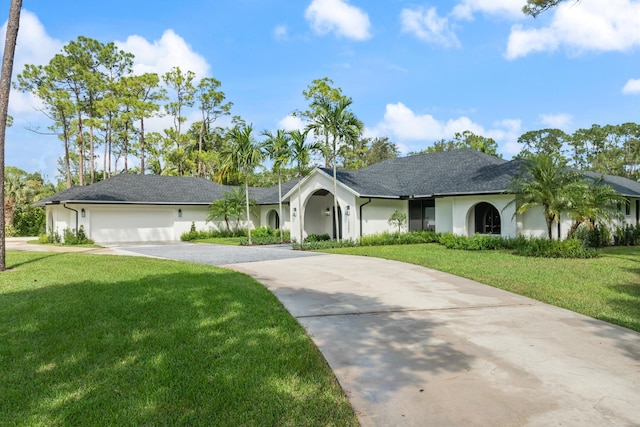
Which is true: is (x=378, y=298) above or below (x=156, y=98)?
below

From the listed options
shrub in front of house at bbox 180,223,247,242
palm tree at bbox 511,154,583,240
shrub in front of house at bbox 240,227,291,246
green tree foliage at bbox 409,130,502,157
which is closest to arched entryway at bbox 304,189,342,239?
shrub in front of house at bbox 240,227,291,246

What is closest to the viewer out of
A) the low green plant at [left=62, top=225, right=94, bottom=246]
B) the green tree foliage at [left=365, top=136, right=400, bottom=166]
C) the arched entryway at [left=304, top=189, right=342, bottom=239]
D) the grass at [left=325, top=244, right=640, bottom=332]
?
the grass at [left=325, top=244, right=640, bottom=332]

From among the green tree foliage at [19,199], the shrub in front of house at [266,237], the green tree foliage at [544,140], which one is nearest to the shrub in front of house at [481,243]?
the shrub in front of house at [266,237]

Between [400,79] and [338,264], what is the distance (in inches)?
485

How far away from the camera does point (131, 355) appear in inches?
170

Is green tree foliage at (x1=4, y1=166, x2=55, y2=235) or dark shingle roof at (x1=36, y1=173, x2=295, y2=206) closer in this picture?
dark shingle roof at (x1=36, y1=173, x2=295, y2=206)

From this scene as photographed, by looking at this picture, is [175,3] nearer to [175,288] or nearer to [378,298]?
[175,288]

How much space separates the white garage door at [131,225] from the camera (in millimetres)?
24438

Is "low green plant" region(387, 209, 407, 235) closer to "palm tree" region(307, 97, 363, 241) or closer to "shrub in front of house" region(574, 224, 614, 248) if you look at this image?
"palm tree" region(307, 97, 363, 241)

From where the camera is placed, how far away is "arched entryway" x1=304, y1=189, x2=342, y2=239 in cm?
2575

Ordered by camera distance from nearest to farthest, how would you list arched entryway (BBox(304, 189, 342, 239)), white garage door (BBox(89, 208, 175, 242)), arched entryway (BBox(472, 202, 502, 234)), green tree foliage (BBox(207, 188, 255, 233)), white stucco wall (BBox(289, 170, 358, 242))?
arched entryway (BBox(472, 202, 502, 234)) → white stucco wall (BBox(289, 170, 358, 242)) → white garage door (BBox(89, 208, 175, 242)) → arched entryway (BBox(304, 189, 342, 239)) → green tree foliage (BBox(207, 188, 255, 233))

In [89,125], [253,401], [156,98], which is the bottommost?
[253,401]

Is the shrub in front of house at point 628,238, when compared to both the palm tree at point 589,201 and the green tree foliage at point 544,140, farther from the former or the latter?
the green tree foliage at point 544,140

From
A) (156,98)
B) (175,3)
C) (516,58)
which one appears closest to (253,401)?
(175,3)
